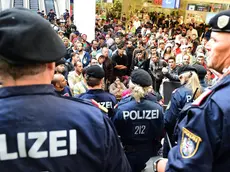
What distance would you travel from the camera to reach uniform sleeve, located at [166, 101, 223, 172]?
1.09m

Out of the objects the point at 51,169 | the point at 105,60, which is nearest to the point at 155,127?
the point at 51,169

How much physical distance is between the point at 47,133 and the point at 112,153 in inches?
12.6

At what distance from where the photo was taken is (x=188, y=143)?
1196 mm

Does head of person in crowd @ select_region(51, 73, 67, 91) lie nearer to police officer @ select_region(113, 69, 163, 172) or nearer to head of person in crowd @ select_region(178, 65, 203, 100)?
police officer @ select_region(113, 69, 163, 172)

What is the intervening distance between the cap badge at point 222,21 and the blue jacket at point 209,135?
0.95ft

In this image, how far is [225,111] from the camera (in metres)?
1.06

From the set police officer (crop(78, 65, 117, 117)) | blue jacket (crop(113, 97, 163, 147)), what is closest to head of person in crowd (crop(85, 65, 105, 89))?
police officer (crop(78, 65, 117, 117))

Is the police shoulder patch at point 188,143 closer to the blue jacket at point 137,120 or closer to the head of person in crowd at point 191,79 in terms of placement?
the blue jacket at point 137,120

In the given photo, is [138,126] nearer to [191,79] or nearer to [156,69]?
[191,79]

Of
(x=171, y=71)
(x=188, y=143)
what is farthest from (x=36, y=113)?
(x=171, y=71)

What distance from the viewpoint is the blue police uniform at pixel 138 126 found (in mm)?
2762

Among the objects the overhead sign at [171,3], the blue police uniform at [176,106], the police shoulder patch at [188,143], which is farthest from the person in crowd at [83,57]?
the overhead sign at [171,3]

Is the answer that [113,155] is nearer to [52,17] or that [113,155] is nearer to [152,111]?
[152,111]

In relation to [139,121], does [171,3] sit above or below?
above
